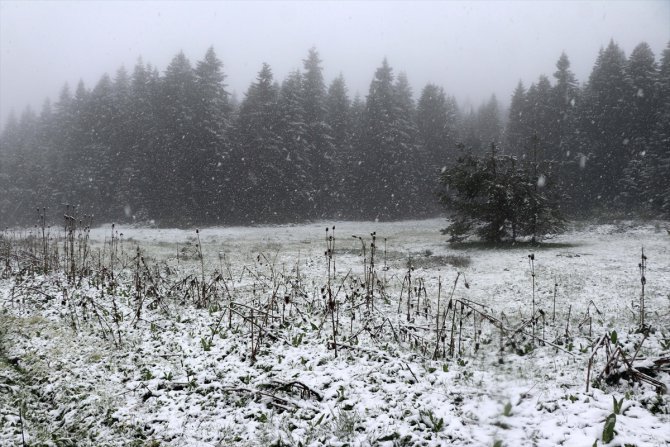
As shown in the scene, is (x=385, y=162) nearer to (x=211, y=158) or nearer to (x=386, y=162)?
(x=386, y=162)

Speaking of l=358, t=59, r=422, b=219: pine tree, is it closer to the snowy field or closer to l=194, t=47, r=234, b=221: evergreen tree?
l=194, t=47, r=234, b=221: evergreen tree

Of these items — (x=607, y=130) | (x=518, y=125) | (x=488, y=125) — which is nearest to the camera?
(x=607, y=130)

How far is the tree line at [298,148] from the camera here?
121 ft

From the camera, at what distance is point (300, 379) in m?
5.43

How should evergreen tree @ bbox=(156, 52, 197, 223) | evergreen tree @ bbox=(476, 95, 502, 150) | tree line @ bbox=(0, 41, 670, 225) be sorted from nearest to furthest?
tree line @ bbox=(0, 41, 670, 225) → evergreen tree @ bbox=(156, 52, 197, 223) → evergreen tree @ bbox=(476, 95, 502, 150)

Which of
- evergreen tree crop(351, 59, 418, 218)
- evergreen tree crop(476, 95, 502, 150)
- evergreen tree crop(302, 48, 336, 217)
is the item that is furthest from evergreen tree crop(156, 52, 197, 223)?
evergreen tree crop(476, 95, 502, 150)

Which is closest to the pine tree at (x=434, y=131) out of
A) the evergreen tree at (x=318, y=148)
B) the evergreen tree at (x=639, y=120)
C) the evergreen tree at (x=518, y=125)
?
the evergreen tree at (x=518, y=125)

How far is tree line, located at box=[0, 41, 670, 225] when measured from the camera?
121 ft

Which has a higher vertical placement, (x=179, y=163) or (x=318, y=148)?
(x=318, y=148)

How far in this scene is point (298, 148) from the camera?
135ft

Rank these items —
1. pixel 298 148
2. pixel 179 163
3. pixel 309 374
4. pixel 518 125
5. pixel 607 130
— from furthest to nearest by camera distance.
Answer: pixel 518 125 < pixel 298 148 < pixel 179 163 < pixel 607 130 < pixel 309 374

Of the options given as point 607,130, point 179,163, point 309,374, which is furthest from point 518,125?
point 309,374

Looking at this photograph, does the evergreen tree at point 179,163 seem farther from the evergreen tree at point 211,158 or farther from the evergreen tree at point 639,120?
the evergreen tree at point 639,120

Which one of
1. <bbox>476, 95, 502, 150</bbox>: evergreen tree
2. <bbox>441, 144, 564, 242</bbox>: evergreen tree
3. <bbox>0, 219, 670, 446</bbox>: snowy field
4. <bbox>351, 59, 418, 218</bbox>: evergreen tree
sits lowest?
<bbox>0, 219, 670, 446</bbox>: snowy field
